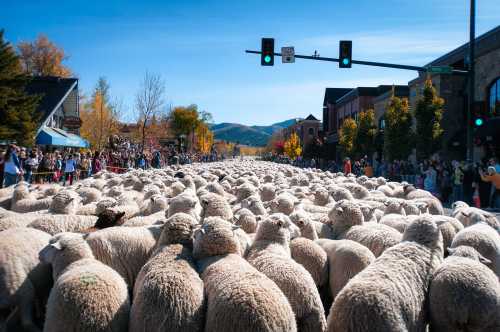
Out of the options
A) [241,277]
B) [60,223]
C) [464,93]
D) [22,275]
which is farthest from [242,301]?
[464,93]

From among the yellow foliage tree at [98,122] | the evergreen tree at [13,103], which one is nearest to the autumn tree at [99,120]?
the yellow foliage tree at [98,122]

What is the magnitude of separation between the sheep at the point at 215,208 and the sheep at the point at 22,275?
2.52m

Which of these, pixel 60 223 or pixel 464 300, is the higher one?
pixel 60 223

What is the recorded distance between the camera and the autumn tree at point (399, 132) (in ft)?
99.6

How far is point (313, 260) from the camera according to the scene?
5176 mm

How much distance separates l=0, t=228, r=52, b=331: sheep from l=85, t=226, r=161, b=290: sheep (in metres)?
0.54

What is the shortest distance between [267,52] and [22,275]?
45.6ft

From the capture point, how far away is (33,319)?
15.1ft

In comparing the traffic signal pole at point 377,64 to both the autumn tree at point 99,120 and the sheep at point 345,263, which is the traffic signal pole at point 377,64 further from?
the autumn tree at point 99,120

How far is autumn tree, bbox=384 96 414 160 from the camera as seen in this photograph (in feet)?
99.6

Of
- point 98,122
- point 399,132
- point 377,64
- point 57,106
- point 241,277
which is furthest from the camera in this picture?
point 98,122

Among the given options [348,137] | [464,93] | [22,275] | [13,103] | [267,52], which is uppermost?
[464,93]

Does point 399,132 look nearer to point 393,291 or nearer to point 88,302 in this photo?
point 393,291

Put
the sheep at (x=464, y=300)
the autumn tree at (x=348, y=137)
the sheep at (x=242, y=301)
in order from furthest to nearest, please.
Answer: the autumn tree at (x=348, y=137)
the sheep at (x=464, y=300)
the sheep at (x=242, y=301)
